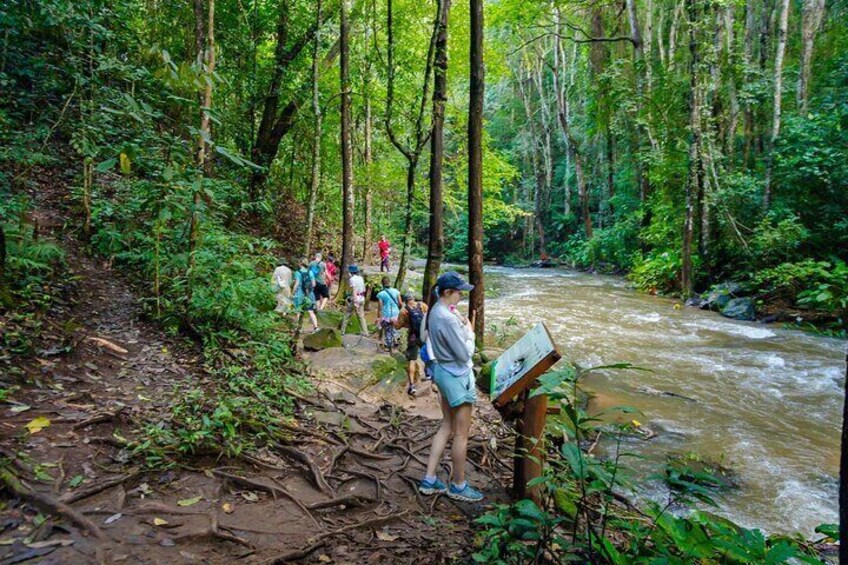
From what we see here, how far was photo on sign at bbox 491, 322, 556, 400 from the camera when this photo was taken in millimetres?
3685

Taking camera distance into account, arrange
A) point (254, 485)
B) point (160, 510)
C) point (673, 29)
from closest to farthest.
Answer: point (160, 510)
point (254, 485)
point (673, 29)

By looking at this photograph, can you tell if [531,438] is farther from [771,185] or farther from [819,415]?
[771,185]

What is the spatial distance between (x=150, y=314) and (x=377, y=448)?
3.65 m

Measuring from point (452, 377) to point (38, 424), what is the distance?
342cm

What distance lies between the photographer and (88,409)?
4.29 metres

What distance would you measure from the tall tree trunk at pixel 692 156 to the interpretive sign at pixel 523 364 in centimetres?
1488

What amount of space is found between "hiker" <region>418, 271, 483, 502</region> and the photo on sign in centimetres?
28

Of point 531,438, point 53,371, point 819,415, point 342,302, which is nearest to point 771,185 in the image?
point 819,415

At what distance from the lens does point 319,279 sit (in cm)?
1198

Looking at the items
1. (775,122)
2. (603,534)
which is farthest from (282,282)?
(775,122)

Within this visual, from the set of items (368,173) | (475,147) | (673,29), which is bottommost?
(475,147)

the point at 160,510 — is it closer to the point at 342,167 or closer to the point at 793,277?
the point at 342,167

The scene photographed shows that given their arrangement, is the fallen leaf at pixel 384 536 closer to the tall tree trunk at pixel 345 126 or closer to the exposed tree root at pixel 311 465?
the exposed tree root at pixel 311 465

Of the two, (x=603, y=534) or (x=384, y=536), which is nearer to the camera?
(x=603, y=534)
